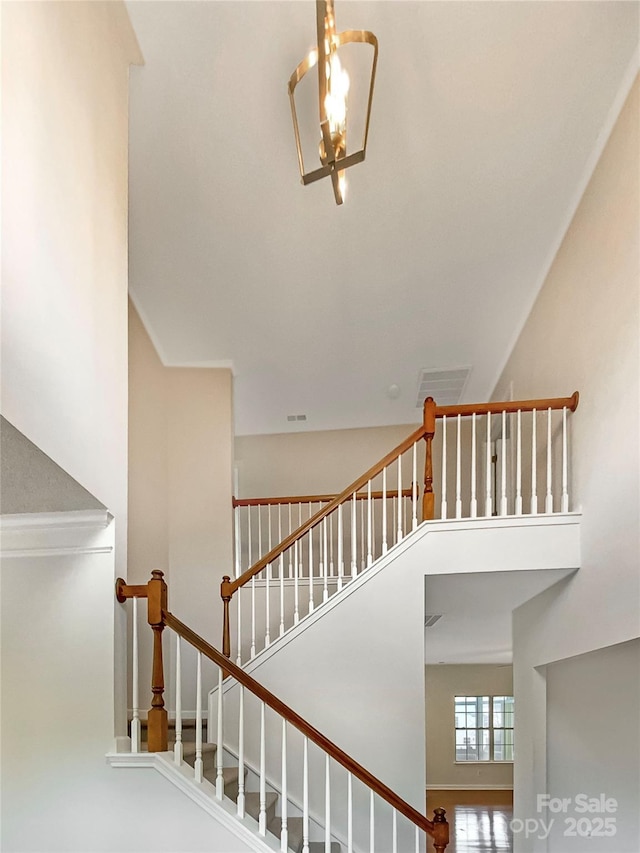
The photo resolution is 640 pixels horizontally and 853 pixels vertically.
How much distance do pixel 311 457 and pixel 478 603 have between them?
3653 mm

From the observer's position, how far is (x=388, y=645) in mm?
4363

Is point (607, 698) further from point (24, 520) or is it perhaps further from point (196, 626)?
point (24, 520)

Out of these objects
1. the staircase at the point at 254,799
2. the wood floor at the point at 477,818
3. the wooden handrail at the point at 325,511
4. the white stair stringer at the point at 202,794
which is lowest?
the wood floor at the point at 477,818

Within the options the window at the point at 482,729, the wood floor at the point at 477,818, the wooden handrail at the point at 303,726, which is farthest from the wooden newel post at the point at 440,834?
the window at the point at 482,729

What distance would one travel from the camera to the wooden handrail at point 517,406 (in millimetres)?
4120

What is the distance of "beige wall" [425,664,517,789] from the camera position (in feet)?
37.6

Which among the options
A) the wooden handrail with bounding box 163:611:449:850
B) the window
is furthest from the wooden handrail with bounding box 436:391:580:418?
the window

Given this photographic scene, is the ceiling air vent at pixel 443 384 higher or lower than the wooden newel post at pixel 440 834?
higher

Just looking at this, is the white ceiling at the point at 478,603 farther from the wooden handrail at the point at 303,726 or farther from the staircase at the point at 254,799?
the staircase at the point at 254,799

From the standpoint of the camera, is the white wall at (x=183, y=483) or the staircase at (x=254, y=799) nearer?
the staircase at (x=254, y=799)

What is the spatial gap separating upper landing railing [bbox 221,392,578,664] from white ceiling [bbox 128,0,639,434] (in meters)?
1.01

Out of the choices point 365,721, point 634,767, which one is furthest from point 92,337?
point 634,767

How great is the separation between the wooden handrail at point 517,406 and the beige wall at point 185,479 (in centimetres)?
257

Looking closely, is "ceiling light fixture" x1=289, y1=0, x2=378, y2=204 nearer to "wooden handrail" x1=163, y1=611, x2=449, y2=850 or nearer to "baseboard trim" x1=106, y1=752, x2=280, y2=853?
"wooden handrail" x1=163, y1=611, x2=449, y2=850
